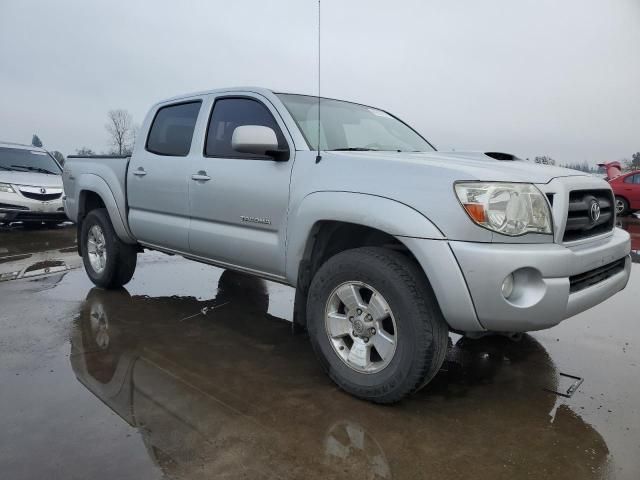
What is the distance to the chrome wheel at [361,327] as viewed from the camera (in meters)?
2.74

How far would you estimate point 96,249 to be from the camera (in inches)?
206

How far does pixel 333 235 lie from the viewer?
3.13 m

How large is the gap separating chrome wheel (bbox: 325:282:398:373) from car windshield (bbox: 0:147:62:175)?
30.5 ft

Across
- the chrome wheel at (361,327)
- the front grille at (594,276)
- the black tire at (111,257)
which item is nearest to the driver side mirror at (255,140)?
the chrome wheel at (361,327)

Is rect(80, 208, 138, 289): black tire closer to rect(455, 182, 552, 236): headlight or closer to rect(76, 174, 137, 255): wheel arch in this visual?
rect(76, 174, 137, 255): wheel arch

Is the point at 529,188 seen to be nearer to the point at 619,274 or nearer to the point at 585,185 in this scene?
the point at 585,185

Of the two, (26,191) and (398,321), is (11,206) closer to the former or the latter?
(26,191)

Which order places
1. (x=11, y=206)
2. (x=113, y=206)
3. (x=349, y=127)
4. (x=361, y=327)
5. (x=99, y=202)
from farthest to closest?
(x=11, y=206), (x=99, y=202), (x=113, y=206), (x=349, y=127), (x=361, y=327)

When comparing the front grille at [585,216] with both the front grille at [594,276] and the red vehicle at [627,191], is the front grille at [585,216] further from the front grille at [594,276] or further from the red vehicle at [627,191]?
the red vehicle at [627,191]

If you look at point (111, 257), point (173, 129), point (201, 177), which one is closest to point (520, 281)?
point (201, 177)

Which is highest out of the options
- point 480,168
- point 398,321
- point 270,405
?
point 480,168

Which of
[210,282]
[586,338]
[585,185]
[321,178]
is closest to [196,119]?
[321,178]

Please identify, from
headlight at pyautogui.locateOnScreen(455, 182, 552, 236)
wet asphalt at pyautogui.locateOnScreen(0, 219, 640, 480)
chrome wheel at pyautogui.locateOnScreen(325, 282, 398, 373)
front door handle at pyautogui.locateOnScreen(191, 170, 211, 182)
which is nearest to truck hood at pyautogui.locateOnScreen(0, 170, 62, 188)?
wet asphalt at pyautogui.locateOnScreen(0, 219, 640, 480)

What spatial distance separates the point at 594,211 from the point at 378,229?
1.28 meters
